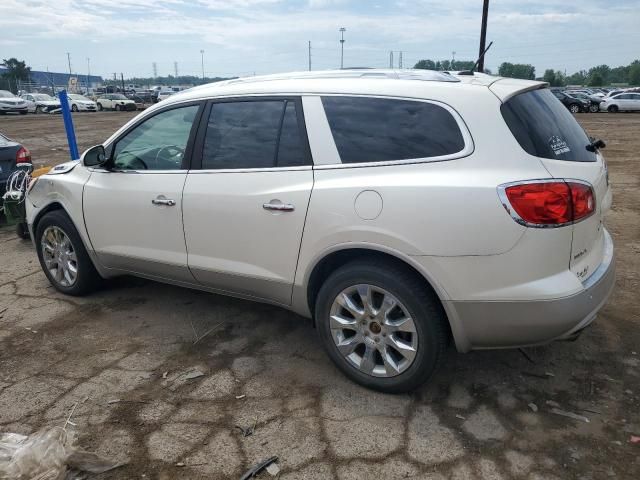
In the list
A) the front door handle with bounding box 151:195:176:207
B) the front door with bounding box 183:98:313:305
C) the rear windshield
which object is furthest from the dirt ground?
the rear windshield

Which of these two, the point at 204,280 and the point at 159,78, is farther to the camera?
the point at 159,78

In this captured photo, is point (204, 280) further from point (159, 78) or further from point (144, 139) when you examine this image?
point (159, 78)

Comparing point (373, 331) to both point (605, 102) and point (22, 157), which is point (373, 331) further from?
point (605, 102)

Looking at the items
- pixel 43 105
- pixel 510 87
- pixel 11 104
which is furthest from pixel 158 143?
pixel 43 105

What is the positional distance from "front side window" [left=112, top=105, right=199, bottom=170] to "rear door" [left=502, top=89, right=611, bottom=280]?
2.16 metres

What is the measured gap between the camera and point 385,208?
9.39ft

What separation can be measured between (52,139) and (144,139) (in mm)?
17344

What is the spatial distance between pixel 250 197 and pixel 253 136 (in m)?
0.42

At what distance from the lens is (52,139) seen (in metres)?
19.2

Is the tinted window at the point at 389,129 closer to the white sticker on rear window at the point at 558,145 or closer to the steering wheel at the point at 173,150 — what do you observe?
the white sticker on rear window at the point at 558,145

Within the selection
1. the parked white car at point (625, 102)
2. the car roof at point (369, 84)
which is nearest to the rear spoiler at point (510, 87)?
the car roof at point (369, 84)

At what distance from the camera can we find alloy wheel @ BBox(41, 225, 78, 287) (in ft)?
15.2

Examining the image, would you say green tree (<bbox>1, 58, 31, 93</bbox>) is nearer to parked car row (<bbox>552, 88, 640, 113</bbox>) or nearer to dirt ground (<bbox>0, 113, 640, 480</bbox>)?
parked car row (<bbox>552, 88, 640, 113</bbox>)

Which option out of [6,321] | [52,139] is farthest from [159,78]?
[6,321]
